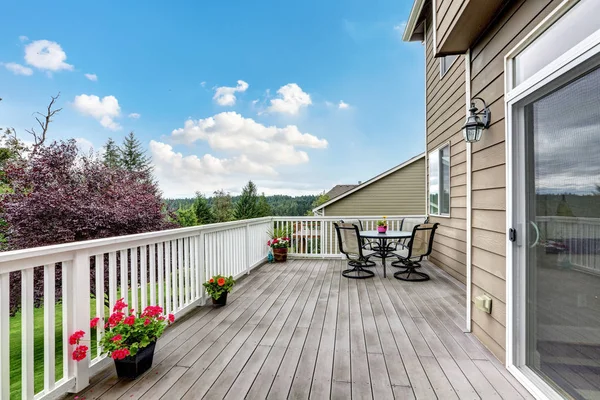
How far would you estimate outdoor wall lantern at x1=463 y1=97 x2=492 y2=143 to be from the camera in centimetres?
231

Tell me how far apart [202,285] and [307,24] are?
9784mm

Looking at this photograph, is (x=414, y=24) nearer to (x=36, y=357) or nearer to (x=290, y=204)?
(x=36, y=357)

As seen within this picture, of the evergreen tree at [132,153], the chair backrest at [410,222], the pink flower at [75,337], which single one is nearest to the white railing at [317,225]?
the chair backrest at [410,222]

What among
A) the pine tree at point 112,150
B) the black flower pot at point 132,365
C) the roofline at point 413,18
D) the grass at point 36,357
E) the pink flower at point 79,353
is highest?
the pine tree at point 112,150

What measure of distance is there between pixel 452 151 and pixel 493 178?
2.45 m

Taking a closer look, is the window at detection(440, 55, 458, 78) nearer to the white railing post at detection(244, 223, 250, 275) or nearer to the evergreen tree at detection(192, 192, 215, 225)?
the white railing post at detection(244, 223, 250, 275)

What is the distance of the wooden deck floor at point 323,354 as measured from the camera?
175 cm

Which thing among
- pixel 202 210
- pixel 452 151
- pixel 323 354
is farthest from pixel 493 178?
pixel 202 210

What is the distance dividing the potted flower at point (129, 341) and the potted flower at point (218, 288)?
1.20m

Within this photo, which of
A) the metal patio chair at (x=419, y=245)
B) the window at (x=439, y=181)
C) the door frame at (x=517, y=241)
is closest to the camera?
the door frame at (x=517, y=241)

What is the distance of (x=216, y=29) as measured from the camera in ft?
32.4

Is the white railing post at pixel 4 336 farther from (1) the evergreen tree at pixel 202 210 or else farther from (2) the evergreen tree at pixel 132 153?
(2) the evergreen tree at pixel 132 153

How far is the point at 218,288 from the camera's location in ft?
10.6

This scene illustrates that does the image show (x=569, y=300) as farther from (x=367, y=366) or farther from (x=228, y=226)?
(x=228, y=226)
